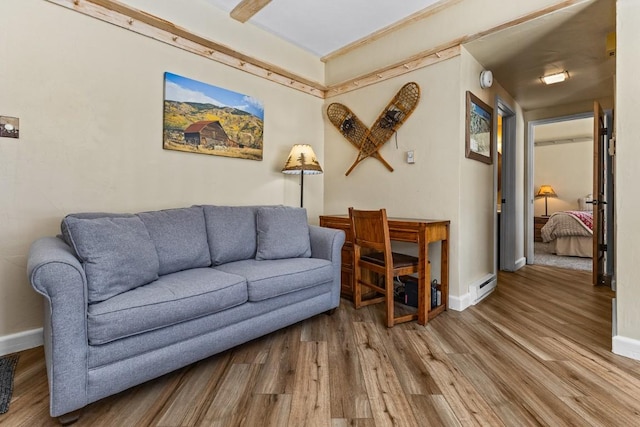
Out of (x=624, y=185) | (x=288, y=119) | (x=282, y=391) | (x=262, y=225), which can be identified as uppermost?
(x=288, y=119)

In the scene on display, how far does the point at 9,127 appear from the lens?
180 cm

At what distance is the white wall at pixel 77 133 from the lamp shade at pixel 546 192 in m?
7.47

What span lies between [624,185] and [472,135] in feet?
3.73

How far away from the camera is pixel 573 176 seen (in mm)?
6930

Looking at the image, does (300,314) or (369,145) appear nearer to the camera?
(300,314)

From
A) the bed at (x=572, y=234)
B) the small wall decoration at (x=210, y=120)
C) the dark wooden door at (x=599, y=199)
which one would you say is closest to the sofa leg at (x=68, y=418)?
the small wall decoration at (x=210, y=120)

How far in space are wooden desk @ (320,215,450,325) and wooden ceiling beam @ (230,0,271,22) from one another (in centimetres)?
197

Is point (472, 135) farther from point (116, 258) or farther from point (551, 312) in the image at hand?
point (116, 258)

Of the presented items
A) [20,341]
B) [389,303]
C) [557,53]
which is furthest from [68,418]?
[557,53]

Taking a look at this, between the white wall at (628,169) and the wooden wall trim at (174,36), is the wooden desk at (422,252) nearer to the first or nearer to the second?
the white wall at (628,169)

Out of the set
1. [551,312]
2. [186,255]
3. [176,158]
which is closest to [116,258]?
[186,255]

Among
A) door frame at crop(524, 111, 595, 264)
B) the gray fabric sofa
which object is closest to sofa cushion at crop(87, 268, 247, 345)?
the gray fabric sofa

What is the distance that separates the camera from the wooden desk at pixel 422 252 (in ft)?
7.56

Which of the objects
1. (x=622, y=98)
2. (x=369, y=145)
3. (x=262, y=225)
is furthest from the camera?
(x=369, y=145)
